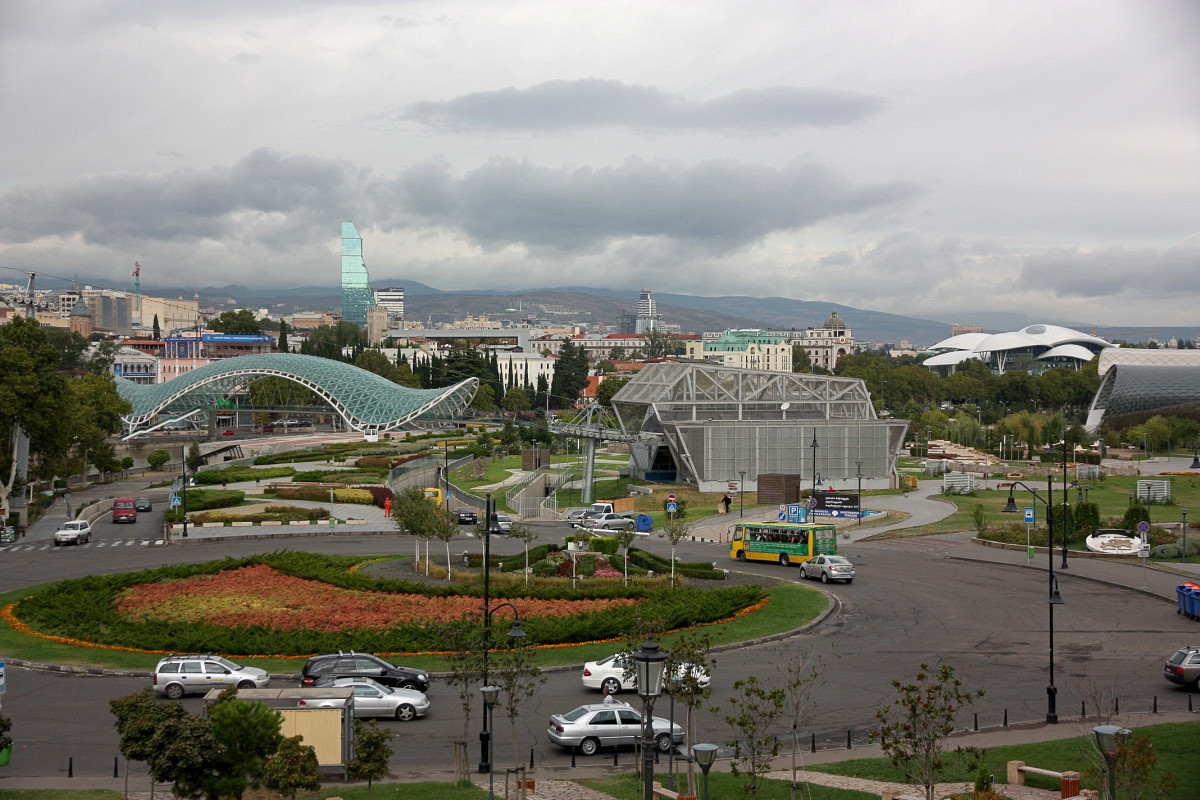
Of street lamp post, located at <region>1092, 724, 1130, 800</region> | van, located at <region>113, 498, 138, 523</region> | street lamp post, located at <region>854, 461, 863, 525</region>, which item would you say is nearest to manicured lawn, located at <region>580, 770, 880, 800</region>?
street lamp post, located at <region>1092, 724, 1130, 800</region>

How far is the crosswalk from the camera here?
49281 mm

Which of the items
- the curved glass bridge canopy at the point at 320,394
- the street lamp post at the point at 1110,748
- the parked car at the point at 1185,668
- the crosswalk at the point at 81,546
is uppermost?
the curved glass bridge canopy at the point at 320,394

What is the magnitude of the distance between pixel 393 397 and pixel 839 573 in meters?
89.1

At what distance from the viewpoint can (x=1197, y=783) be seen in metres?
16.5

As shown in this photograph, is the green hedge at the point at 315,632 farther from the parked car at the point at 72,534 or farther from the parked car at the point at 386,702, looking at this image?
the parked car at the point at 72,534

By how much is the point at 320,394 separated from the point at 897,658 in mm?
102053

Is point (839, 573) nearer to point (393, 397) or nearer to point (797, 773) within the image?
point (797, 773)

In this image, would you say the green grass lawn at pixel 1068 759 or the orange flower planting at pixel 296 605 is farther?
the orange flower planting at pixel 296 605

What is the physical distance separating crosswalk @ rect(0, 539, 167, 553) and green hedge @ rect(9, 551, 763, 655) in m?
14.2

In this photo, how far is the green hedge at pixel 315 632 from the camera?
28.0 metres

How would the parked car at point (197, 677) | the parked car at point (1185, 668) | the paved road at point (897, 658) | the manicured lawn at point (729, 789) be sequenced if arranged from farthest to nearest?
the parked car at point (197, 677) → the parked car at point (1185, 668) → the paved road at point (897, 658) → the manicured lawn at point (729, 789)

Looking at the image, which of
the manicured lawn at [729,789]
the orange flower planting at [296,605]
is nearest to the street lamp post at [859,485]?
the orange flower planting at [296,605]

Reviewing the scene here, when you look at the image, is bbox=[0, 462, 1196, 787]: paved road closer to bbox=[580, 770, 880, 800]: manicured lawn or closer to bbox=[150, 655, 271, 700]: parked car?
bbox=[150, 655, 271, 700]: parked car

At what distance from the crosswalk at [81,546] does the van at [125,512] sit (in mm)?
7883
